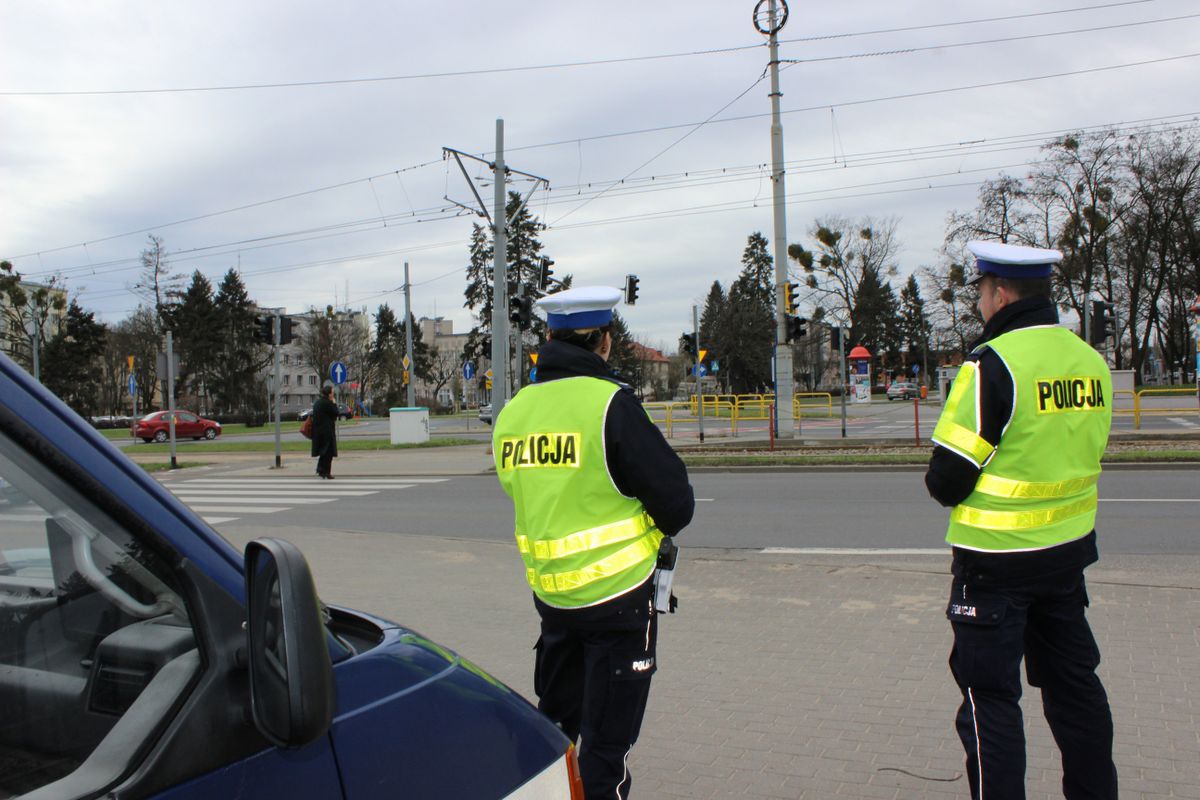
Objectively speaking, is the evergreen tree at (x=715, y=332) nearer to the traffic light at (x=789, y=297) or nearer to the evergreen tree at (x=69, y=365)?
the traffic light at (x=789, y=297)

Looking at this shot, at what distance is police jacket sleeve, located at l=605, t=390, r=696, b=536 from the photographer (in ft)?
8.93

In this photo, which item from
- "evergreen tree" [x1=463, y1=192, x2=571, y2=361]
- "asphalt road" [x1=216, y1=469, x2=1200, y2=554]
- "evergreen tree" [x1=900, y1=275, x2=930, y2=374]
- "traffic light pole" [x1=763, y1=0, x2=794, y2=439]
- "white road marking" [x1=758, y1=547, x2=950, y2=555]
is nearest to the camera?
"white road marking" [x1=758, y1=547, x2=950, y2=555]

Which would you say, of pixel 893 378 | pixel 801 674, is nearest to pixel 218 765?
pixel 801 674

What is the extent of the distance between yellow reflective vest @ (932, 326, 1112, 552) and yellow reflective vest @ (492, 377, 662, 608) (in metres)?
1.04

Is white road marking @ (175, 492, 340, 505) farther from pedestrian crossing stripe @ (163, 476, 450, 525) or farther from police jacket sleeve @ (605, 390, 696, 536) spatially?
police jacket sleeve @ (605, 390, 696, 536)

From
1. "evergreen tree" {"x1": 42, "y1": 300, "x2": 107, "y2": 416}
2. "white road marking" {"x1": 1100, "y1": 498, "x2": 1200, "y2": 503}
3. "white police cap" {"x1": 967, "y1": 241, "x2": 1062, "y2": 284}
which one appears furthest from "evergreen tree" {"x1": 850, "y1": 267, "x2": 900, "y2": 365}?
"white police cap" {"x1": 967, "y1": 241, "x2": 1062, "y2": 284}

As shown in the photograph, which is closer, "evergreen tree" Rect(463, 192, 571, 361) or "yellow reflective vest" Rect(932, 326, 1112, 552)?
"yellow reflective vest" Rect(932, 326, 1112, 552)

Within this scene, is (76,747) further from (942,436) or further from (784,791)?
(784,791)

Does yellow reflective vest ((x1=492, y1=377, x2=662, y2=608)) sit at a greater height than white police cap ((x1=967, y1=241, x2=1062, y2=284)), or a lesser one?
lesser

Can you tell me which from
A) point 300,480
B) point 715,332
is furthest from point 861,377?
point 300,480

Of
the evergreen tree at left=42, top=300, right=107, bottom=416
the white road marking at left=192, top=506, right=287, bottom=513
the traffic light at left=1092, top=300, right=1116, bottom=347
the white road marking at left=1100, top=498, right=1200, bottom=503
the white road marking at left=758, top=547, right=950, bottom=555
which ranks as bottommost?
the white road marking at left=192, top=506, right=287, bottom=513

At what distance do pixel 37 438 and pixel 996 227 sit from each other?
54780 millimetres

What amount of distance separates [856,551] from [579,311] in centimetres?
648

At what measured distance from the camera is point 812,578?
24.3 ft
